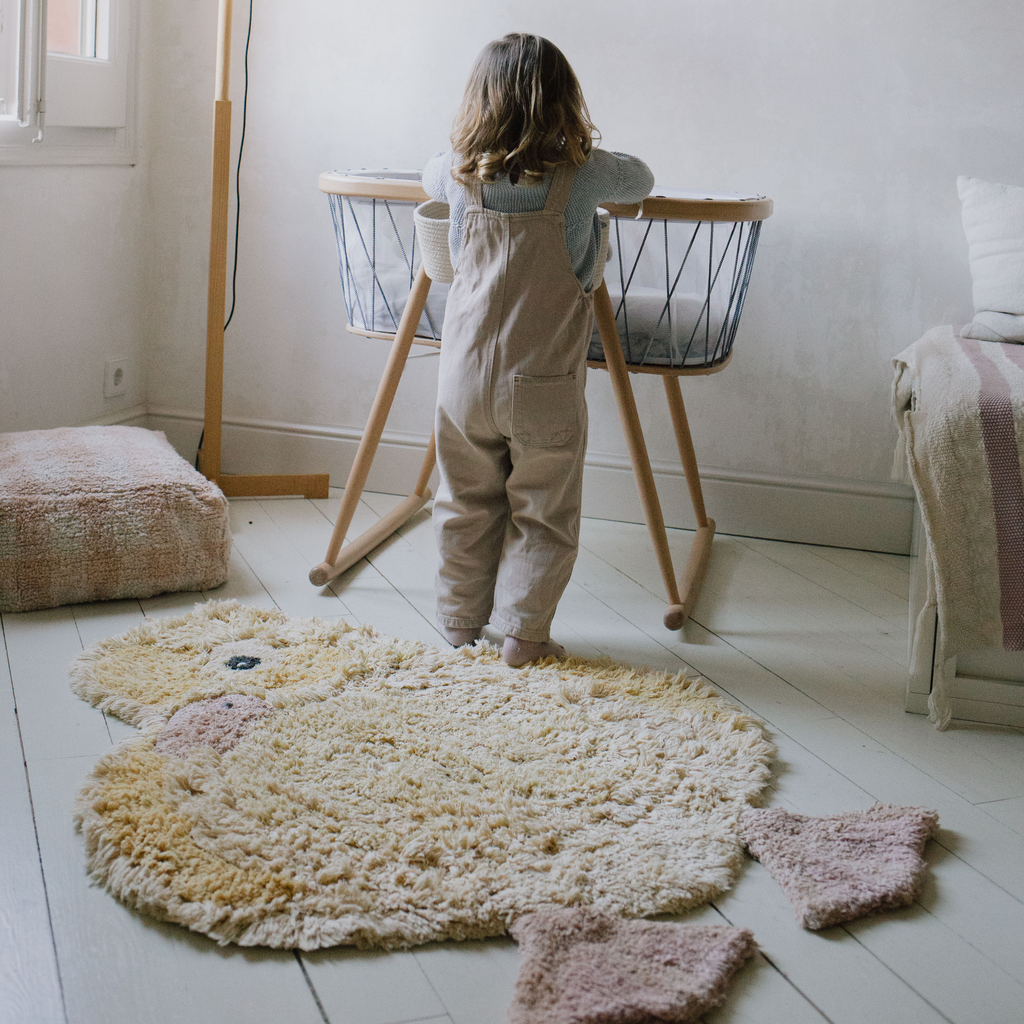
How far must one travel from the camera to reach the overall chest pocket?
150cm

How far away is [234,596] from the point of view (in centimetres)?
182

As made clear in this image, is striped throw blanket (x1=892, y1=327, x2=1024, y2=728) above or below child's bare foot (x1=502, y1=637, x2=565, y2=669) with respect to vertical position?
above

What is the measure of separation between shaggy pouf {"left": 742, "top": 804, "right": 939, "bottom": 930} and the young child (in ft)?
1.70

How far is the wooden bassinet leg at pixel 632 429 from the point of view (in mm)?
1664

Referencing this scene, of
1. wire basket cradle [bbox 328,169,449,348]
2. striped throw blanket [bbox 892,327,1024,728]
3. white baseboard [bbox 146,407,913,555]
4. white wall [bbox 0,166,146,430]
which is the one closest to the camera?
striped throw blanket [bbox 892,327,1024,728]

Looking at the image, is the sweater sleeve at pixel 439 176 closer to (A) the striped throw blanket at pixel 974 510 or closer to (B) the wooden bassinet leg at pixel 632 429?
(B) the wooden bassinet leg at pixel 632 429

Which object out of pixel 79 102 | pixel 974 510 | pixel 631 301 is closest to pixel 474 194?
pixel 631 301

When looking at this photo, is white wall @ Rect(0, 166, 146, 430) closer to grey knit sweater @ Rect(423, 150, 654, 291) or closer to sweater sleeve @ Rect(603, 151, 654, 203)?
grey knit sweater @ Rect(423, 150, 654, 291)

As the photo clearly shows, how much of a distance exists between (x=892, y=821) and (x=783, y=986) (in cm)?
31

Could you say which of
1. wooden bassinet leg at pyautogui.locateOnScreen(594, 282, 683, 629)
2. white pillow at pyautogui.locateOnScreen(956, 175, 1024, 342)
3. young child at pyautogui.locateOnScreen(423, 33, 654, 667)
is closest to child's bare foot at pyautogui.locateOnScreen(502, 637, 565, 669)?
young child at pyautogui.locateOnScreen(423, 33, 654, 667)

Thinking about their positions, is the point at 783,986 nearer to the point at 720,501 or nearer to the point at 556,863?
the point at 556,863

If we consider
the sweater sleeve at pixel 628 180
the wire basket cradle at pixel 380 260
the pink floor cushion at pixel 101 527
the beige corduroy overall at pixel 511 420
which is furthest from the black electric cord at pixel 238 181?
the sweater sleeve at pixel 628 180

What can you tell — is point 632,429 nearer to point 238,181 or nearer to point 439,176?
point 439,176

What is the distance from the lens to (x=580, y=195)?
147 centimetres
